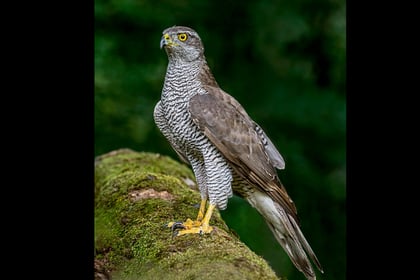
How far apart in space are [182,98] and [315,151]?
293 centimetres

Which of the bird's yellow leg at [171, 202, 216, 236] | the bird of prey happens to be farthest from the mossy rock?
the bird of prey

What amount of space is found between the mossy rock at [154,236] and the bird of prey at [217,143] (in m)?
0.16

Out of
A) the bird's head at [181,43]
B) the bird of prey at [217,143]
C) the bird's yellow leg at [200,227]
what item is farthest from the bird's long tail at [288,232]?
the bird's head at [181,43]

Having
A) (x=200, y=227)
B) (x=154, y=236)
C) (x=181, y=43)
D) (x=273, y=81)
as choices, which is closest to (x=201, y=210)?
(x=200, y=227)

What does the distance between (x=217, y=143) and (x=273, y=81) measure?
3033mm

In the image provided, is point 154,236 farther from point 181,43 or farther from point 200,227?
point 181,43

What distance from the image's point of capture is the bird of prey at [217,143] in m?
3.22

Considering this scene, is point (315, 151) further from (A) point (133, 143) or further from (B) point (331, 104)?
(A) point (133, 143)

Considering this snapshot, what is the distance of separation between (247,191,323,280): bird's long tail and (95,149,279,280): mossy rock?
0.77 ft

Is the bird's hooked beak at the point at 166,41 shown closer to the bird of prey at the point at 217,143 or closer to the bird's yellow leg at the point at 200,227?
the bird of prey at the point at 217,143

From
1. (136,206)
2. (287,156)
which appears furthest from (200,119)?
(287,156)

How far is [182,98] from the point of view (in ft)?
10.8

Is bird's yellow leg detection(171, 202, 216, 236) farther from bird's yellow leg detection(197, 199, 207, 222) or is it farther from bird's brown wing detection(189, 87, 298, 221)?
bird's brown wing detection(189, 87, 298, 221)

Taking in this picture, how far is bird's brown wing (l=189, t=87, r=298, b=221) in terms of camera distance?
126 inches
